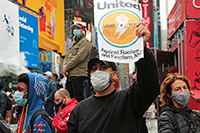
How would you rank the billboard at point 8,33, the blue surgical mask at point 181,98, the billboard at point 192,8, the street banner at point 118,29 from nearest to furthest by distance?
the street banner at point 118,29 < the blue surgical mask at point 181,98 < the billboard at point 8,33 < the billboard at point 192,8

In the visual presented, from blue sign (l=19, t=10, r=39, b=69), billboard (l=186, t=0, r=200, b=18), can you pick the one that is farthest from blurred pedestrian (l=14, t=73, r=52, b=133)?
billboard (l=186, t=0, r=200, b=18)

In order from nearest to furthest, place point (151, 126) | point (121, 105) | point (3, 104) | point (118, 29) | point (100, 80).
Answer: point (121, 105) → point (100, 80) → point (118, 29) → point (3, 104) → point (151, 126)

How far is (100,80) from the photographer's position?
3.03 metres

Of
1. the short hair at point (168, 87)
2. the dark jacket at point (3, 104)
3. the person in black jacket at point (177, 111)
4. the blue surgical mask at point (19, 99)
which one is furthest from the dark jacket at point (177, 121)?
the dark jacket at point (3, 104)

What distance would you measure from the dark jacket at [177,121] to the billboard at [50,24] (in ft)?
51.6

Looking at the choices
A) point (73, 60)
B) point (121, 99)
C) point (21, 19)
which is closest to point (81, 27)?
point (73, 60)

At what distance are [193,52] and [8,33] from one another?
4995 mm

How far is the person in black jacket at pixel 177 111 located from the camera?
375 centimetres

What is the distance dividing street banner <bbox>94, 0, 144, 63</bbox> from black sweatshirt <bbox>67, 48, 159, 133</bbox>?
0.34 m

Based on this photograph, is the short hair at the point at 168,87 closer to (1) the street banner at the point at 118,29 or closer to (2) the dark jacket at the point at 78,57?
(1) the street banner at the point at 118,29

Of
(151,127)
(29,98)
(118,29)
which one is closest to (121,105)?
(118,29)

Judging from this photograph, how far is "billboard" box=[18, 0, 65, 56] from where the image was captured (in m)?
21.4

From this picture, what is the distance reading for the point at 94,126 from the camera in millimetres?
2750

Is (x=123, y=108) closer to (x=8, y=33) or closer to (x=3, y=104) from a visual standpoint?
(x=8, y=33)
